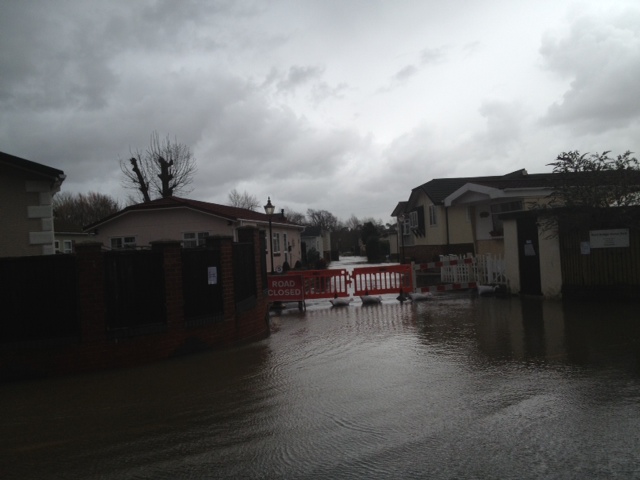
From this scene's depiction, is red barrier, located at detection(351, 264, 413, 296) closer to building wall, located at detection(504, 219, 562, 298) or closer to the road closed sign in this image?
the road closed sign

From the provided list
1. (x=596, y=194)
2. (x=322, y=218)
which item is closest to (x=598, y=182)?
(x=596, y=194)

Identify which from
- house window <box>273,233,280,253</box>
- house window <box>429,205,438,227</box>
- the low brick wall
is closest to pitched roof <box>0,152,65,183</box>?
the low brick wall

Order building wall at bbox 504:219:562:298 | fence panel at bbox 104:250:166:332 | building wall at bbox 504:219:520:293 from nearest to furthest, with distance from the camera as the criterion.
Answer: fence panel at bbox 104:250:166:332
building wall at bbox 504:219:562:298
building wall at bbox 504:219:520:293

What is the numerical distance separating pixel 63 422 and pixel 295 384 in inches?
113

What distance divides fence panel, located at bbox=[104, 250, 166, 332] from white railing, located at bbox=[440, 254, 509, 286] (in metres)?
11.5

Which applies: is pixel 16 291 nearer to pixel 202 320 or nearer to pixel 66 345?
pixel 66 345

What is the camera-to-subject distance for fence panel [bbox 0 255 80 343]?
26.3 feet

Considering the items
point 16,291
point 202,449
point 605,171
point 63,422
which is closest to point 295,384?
point 202,449

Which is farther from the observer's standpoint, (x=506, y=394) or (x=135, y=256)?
(x=135, y=256)

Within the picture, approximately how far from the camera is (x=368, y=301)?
16312 millimetres

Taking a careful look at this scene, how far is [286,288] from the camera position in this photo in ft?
53.0

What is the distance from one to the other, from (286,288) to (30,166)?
25.9 feet

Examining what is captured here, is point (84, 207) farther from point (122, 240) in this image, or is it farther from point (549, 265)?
point (549, 265)

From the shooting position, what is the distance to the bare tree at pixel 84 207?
61812mm
